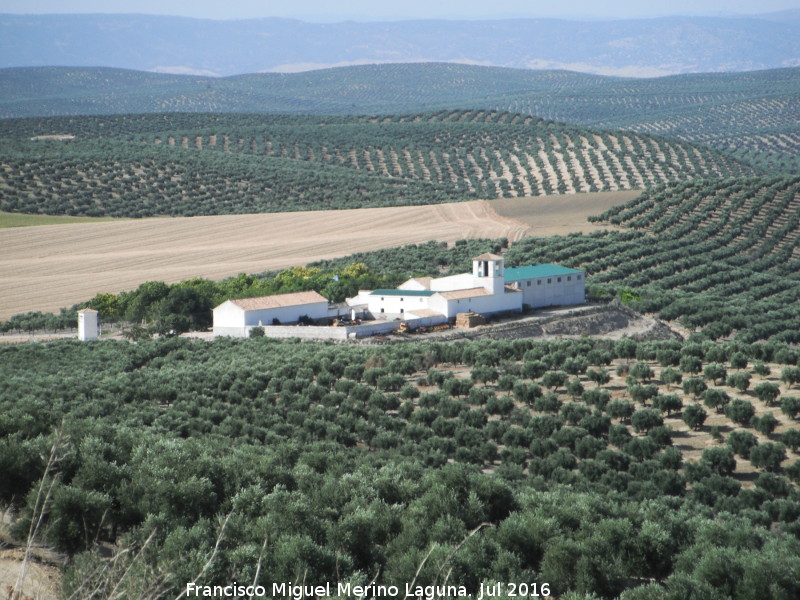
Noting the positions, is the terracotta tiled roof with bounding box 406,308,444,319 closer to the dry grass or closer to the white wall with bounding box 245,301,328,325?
the white wall with bounding box 245,301,328,325

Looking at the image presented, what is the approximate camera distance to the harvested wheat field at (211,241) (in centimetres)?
6956

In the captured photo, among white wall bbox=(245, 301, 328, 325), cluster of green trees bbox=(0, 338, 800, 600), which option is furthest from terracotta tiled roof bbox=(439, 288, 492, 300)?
cluster of green trees bbox=(0, 338, 800, 600)

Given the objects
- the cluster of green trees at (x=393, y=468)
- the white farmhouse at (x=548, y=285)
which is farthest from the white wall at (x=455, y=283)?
the cluster of green trees at (x=393, y=468)

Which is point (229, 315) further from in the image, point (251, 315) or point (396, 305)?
point (396, 305)

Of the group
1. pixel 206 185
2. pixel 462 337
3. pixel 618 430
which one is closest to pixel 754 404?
pixel 618 430

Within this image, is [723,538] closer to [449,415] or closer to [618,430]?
[618,430]

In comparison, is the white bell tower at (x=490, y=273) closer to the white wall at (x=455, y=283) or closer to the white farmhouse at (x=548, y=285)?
the white wall at (x=455, y=283)

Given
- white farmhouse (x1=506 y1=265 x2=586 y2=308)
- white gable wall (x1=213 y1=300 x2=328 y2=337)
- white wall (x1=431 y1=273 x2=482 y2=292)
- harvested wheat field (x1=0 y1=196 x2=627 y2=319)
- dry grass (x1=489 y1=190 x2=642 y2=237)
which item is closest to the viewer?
white gable wall (x1=213 y1=300 x2=328 y2=337)

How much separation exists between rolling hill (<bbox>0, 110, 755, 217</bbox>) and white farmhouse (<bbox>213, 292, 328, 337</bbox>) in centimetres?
4980

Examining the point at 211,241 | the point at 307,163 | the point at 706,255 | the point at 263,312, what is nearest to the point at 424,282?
the point at 263,312

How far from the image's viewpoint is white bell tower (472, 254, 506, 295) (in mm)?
50719

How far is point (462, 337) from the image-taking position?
154ft

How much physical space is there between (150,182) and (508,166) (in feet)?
143

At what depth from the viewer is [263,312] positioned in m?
49.3
